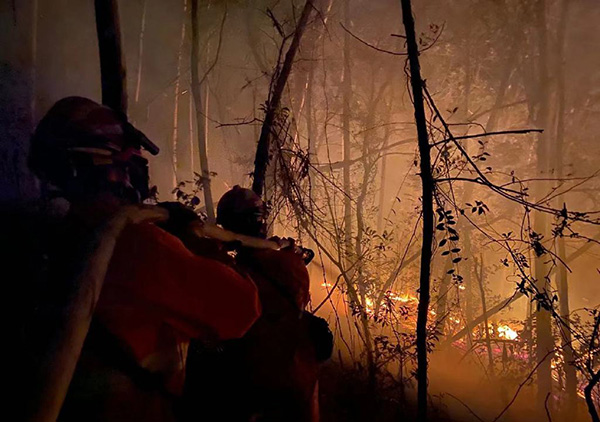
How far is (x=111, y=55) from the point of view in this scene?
2.65 meters

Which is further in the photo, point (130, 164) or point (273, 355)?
point (273, 355)

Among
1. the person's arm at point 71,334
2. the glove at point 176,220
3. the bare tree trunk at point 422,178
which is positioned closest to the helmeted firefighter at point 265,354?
the glove at point 176,220

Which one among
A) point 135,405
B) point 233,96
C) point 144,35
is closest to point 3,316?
point 135,405

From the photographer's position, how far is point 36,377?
0.97 meters

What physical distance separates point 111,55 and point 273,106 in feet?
5.74

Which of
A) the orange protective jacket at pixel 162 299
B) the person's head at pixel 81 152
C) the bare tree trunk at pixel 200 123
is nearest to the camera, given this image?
the orange protective jacket at pixel 162 299

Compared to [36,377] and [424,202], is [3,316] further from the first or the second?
[424,202]

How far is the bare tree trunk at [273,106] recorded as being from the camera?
3.86 meters

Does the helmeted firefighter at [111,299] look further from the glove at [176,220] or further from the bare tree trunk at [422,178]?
the bare tree trunk at [422,178]

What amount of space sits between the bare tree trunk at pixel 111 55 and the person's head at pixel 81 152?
3.71 ft

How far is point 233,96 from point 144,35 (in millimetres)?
8342

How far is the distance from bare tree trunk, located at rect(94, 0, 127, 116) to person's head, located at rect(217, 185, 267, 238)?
1236 mm

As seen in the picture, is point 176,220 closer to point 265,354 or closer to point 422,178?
point 265,354

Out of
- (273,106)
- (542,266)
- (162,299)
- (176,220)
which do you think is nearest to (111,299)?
(162,299)
